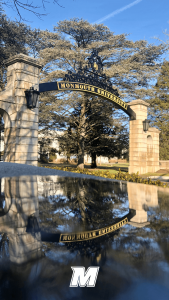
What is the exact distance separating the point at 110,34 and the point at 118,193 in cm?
1762

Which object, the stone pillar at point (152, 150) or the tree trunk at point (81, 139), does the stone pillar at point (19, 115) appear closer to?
the stone pillar at point (152, 150)

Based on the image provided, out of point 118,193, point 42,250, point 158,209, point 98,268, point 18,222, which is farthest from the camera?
point 118,193

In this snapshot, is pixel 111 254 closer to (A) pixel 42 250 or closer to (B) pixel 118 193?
(A) pixel 42 250

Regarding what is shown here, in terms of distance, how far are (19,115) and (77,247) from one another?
23.3 feet

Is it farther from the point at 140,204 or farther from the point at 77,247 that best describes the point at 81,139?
the point at 77,247

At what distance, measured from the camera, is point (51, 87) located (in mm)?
8945

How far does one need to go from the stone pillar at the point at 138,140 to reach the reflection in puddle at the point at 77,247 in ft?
36.2

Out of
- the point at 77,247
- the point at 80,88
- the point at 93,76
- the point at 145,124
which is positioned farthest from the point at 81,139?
the point at 77,247

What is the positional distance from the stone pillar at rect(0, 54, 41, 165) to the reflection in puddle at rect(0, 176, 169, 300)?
5.34 metres

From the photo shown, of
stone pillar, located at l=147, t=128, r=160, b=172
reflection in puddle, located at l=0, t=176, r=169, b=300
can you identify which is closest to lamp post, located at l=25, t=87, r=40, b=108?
reflection in puddle, located at l=0, t=176, r=169, b=300

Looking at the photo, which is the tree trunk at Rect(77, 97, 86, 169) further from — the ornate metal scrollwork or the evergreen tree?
the ornate metal scrollwork

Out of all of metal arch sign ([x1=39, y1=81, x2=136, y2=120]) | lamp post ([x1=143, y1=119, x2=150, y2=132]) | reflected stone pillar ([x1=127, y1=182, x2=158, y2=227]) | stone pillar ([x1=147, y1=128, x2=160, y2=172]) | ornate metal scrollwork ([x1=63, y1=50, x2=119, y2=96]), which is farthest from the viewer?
stone pillar ([x1=147, y1=128, x2=160, y2=172])

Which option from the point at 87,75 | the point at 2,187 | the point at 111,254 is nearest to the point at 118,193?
the point at 2,187

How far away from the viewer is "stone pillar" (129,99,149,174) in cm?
1341
